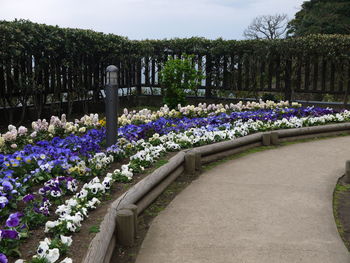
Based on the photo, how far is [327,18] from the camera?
22672 mm

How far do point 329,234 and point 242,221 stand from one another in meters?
0.74

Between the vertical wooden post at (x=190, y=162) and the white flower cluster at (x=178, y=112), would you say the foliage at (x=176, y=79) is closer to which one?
the white flower cluster at (x=178, y=112)

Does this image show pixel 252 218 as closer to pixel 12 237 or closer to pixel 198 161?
pixel 198 161

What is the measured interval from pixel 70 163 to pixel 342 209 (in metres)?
2.81

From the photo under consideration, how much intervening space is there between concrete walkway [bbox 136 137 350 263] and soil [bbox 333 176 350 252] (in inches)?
2.6

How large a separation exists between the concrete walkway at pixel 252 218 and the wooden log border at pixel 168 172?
240 mm

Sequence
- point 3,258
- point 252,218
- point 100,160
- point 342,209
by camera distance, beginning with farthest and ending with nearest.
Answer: point 100,160 < point 342,209 < point 252,218 < point 3,258

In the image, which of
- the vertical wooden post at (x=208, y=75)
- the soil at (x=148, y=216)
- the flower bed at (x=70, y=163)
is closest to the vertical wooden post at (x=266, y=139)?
the flower bed at (x=70, y=163)

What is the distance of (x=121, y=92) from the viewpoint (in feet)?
44.4

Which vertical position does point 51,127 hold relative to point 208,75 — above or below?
below

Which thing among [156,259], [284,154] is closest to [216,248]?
[156,259]

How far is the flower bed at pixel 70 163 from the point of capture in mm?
3023

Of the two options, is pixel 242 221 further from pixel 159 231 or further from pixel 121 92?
pixel 121 92

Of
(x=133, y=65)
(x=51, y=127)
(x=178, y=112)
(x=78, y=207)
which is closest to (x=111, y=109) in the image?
(x=51, y=127)
